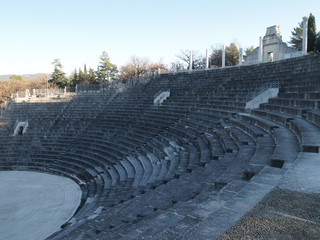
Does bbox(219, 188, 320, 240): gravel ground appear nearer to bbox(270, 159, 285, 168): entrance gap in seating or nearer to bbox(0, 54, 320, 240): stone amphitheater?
bbox(0, 54, 320, 240): stone amphitheater

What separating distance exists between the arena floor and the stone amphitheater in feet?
2.13

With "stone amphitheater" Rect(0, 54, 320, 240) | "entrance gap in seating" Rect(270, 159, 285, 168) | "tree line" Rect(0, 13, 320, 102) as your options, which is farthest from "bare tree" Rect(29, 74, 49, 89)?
"entrance gap in seating" Rect(270, 159, 285, 168)

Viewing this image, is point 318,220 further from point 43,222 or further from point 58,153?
point 58,153

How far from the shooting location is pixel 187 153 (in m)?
8.83

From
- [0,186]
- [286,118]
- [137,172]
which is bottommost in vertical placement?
[0,186]

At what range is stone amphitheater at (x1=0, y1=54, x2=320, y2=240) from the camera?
2.72m

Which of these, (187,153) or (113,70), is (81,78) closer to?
(113,70)

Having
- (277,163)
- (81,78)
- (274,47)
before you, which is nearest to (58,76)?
(81,78)

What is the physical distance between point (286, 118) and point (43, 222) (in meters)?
8.88

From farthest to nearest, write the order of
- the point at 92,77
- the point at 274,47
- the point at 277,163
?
the point at 92,77 → the point at 274,47 → the point at 277,163

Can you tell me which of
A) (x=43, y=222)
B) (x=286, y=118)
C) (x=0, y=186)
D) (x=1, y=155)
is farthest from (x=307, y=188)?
(x=1, y=155)

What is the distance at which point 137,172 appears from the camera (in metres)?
10.4

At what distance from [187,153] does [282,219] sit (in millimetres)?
6446

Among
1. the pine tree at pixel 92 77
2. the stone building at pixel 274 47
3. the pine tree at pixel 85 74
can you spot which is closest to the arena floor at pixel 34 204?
the stone building at pixel 274 47
